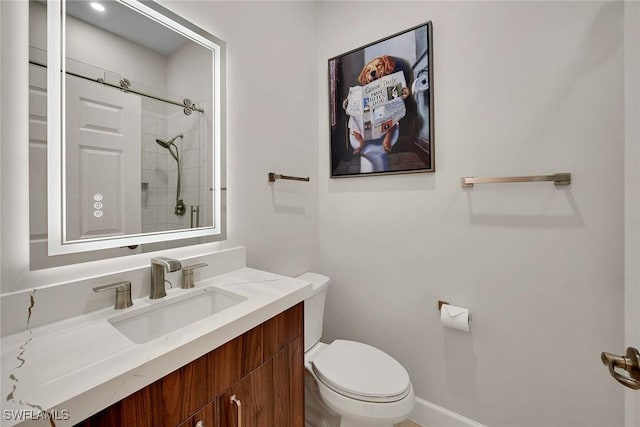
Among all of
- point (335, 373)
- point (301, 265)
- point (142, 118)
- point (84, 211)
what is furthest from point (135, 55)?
point (335, 373)

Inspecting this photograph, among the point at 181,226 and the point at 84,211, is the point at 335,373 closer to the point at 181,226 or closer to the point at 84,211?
the point at 181,226

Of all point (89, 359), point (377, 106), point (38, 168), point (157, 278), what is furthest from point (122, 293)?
point (377, 106)

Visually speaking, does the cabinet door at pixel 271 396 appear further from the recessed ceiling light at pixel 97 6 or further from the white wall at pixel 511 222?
the recessed ceiling light at pixel 97 6

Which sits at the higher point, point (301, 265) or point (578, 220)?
point (578, 220)

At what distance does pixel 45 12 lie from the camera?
2.44 feet

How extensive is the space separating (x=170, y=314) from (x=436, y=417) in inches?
57.0

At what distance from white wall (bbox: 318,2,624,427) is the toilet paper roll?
0.07 metres

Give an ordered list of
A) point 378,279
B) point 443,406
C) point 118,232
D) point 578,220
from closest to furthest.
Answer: point 118,232
point 578,220
point 443,406
point 378,279

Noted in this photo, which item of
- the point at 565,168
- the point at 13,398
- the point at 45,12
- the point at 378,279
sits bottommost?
the point at 378,279

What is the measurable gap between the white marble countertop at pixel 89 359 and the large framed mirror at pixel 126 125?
0.26 meters

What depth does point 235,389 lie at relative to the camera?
2.33ft

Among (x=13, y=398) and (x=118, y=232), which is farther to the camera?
(x=118, y=232)

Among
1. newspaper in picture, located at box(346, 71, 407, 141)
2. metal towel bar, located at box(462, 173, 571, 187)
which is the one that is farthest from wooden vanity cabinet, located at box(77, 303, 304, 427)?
newspaper in picture, located at box(346, 71, 407, 141)

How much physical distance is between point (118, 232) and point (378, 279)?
1.30m
